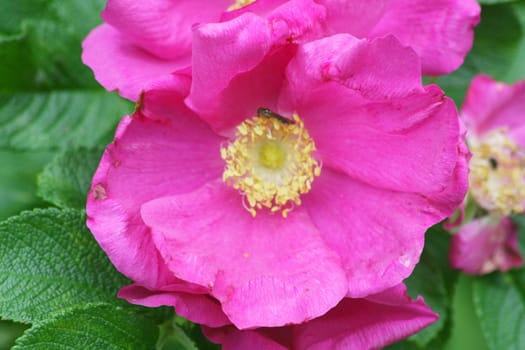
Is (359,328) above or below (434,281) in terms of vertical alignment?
above

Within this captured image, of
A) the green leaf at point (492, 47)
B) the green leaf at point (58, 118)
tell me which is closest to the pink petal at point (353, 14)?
the green leaf at point (492, 47)

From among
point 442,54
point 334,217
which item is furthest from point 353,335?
point 442,54

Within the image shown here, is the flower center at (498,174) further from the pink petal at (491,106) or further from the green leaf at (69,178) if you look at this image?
the green leaf at (69,178)

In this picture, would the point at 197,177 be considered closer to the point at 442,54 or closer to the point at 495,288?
the point at 442,54

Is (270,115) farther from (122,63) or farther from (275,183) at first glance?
(122,63)

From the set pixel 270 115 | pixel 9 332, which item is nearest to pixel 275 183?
pixel 270 115

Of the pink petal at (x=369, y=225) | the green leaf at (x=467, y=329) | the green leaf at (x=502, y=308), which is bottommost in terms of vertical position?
the green leaf at (x=467, y=329)

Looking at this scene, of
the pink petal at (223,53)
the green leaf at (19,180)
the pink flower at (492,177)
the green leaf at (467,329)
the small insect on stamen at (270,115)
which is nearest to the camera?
the pink petal at (223,53)
